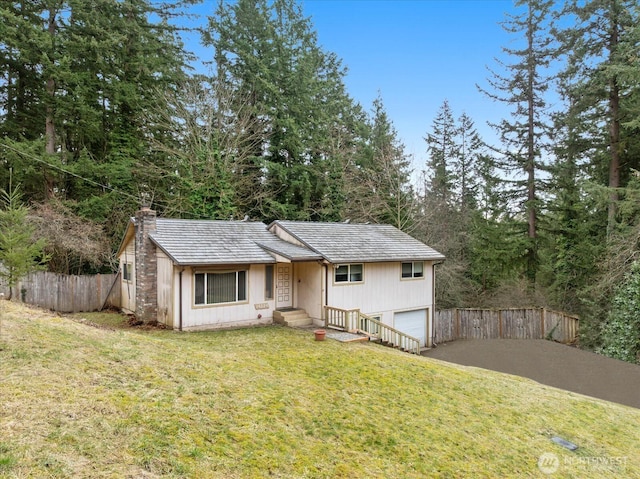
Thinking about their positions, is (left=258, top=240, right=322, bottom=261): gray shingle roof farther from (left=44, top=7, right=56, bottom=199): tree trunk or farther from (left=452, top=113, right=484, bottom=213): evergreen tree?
(left=452, top=113, right=484, bottom=213): evergreen tree

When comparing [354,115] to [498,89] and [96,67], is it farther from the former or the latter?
[96,67]

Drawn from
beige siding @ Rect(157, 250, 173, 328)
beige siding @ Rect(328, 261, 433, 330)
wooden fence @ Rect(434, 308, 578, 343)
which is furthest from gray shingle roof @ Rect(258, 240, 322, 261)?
wooden fence @ Rect(434, 308, 578, 343)

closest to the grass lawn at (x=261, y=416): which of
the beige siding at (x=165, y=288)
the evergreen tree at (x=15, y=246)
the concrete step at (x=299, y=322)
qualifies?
the evergreen tree at (x=15, y=246)

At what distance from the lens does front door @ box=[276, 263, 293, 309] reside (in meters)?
15.0

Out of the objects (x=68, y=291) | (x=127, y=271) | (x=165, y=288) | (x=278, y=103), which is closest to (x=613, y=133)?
(x=278, y=103)

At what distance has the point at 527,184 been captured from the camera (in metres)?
23.4

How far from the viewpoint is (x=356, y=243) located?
650 inches

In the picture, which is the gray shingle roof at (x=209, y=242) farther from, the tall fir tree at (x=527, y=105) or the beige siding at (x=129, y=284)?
the tall fir tree at (x=527, y=105)

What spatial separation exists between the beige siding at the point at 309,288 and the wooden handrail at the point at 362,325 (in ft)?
2.08

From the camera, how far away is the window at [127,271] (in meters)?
15.5

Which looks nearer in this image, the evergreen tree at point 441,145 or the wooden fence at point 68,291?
the wooden fence at point 68,291

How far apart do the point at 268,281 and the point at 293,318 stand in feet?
5.92

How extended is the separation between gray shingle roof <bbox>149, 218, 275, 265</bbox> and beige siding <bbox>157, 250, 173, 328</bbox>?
2.04 ft

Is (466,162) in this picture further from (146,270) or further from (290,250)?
(146,270)
